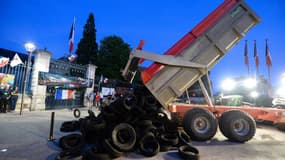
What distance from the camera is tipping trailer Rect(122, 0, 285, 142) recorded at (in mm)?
3980

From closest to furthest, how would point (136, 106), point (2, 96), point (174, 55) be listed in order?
point (136, 106), point (174, 55), point (2, 96)

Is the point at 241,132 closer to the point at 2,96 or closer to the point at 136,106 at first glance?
the point at 136,106

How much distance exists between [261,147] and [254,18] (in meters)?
3.70

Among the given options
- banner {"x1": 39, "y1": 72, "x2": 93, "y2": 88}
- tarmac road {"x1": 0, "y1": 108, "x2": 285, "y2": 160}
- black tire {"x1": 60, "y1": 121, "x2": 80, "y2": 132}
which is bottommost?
tarmac road {"x1": 0, "y1": 108, "x2": 285, "y2": 160}

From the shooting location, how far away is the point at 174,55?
13.4 ft

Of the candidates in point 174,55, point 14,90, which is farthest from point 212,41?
point 14,90

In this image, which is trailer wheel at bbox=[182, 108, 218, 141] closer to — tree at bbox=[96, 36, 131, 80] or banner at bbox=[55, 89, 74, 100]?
banner at bbox=[55, 89, 74, 100]

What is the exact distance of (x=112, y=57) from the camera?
21109 millimetres

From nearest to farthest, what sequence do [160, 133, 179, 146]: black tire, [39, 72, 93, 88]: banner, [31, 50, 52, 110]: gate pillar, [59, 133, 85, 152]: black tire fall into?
[59, 133, 85, 152]: black tire
[160, 133, 179, 146]: black tire
[31, 50, 52, 110]: gate pillar
[39, 72, 93, 88]: banner

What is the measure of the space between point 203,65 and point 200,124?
175cm

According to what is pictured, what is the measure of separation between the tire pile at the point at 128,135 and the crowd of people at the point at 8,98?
705 centimetres

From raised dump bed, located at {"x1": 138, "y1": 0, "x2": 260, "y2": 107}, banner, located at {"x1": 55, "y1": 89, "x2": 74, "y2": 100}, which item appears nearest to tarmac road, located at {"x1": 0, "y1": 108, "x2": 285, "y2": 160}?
raised dump bed, located at {"x1": 138, "y1": 0, "x2": 260, "y2": 107}

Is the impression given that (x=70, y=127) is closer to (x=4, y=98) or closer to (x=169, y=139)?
(x=169, y=139)

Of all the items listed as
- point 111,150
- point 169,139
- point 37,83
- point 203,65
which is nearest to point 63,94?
point 37,83
